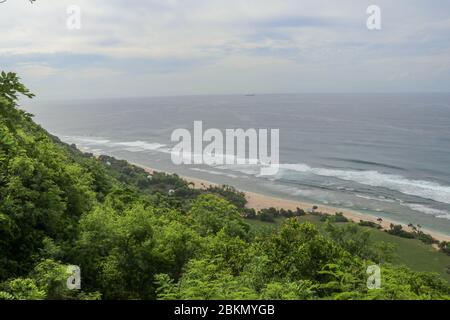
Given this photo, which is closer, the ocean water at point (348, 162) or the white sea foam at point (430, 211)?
the white sea foam at point (430, 211)

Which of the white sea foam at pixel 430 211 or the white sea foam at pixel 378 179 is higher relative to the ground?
the white sea foam at pixel 378 179

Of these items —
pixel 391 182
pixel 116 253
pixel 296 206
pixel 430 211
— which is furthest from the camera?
pixel 391 182

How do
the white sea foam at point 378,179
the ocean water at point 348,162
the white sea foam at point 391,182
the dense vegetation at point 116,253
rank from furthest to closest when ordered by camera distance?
the white sea foam at point 378,179 → the white sea foam at point 391,182 → the ocean water at point 348,162 → the dense vegetation at point 116,253

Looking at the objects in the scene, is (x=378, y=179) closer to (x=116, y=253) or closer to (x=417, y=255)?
(x=417, y=255)

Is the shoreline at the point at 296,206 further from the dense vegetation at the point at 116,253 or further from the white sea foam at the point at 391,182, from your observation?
the dense vegetation at the point at 116,253

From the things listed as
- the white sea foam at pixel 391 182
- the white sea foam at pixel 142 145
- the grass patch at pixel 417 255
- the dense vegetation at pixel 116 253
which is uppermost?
the dense vegetation at pixel 116 253

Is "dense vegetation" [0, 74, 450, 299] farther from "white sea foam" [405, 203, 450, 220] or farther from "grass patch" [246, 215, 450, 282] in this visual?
"white sea foam" [405, 203, 450, 220]

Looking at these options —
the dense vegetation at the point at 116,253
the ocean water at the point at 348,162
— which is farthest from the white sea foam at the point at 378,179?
the dense vegetation at the point at 116,253

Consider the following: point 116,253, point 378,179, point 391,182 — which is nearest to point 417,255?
point 391,182

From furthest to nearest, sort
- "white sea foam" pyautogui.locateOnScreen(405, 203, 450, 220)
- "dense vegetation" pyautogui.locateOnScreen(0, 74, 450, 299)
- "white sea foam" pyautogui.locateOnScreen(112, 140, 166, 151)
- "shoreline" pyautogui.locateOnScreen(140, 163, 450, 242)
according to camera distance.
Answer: "white sea foam" pyautogui.locateOnScreen(112, 140, 166, 151) < "white sea foam" pyautogui.locateOnScreen(405, 203, 450, 220) < "shoreline" pyautogui.locateOnScreen(140, 163, 450, 242) < "dense vegetation" pyautogui.locateOnScreen(0, 74, 450, 299)

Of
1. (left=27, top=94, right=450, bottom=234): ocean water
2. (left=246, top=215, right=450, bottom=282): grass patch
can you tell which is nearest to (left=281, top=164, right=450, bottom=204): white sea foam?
(left=27, top=94, right=450, bottom=234): ocean water

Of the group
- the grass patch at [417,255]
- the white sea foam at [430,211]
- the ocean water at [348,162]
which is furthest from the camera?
the ocean water at [348,162]

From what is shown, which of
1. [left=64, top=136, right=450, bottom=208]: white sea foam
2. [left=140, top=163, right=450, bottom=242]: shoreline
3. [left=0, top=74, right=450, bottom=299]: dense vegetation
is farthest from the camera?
[left=64, top=136, right=450, bottom=208]: white sea foam
